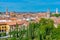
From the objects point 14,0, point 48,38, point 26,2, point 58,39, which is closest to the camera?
point 58,39

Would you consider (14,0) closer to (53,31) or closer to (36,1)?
(36,1)

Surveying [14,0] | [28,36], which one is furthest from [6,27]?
[14,0]

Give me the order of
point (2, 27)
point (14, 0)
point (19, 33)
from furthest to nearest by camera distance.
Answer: point (14, 0) → point (2, 27) → point (19, 33)

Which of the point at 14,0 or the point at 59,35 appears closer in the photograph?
the point at 59,35

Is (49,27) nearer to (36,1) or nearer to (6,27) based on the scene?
(6,27)

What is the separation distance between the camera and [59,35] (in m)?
10.1

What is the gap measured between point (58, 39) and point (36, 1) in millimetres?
67637

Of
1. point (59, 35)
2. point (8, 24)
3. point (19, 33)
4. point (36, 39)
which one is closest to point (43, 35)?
point (36, 39)

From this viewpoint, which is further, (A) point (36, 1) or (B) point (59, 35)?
(A) point (36, 1)

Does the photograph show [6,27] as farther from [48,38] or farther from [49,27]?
[48,38]

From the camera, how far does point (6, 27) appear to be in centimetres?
1934

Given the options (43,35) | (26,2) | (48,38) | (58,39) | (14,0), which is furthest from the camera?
(14,0)

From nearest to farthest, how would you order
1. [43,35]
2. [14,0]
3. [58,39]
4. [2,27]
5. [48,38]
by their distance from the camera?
[58,39] → [48,38] → [43,35] → [2,27] → [14,0]

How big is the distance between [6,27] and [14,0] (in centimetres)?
6046
